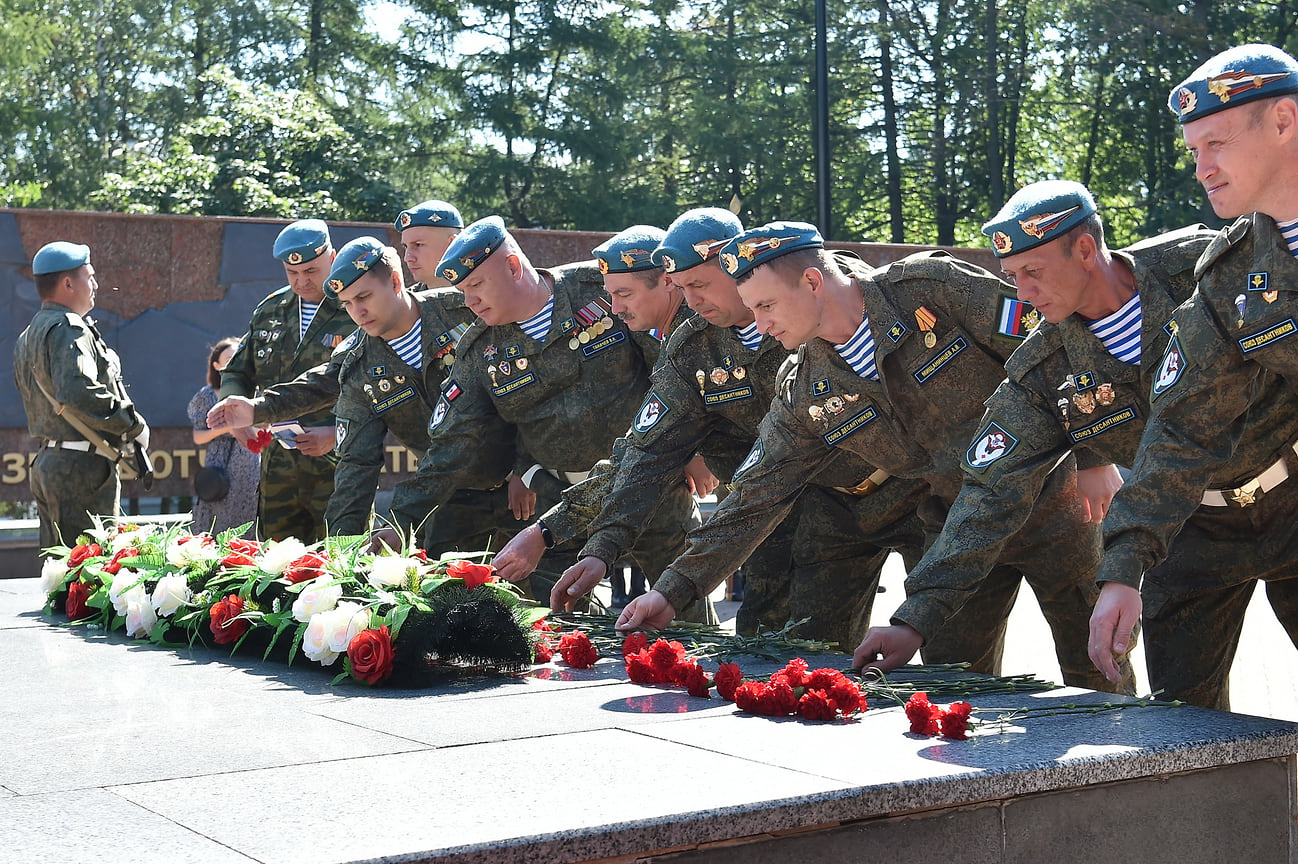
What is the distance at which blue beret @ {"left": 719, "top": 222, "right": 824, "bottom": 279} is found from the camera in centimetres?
443

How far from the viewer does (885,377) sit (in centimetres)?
452

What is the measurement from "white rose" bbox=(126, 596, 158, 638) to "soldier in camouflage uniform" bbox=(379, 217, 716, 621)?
1.42m

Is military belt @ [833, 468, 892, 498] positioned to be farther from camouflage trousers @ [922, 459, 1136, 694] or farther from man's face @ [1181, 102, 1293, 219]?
man's face @ [1181, 102, 1293, 219]

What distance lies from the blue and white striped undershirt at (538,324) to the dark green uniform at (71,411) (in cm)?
318

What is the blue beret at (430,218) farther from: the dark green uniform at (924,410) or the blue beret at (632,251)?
the dark green uniform at (924,410)

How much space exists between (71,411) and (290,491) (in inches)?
53.5

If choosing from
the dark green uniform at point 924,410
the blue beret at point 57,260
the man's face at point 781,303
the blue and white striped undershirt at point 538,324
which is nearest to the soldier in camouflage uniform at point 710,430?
the dark green uniform at point 924,410

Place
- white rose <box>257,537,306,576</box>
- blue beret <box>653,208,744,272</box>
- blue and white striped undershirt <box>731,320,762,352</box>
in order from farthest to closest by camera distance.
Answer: blue and white striped undershirt <box>731,320,762,352</box>
blue beret <box>653,208,744,272</box>
white rose <box>257,537,306,576</box>

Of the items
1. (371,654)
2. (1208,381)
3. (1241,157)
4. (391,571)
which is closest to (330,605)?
(391,571)

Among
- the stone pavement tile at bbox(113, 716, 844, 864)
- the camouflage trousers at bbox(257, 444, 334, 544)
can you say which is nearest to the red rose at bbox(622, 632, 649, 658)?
the stone pavement tile at bbox(113, 716, 844, 864)

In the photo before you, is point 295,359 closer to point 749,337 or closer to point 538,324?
point 538,324

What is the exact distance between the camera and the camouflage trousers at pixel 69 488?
8438 mm

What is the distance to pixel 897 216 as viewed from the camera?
103 ft

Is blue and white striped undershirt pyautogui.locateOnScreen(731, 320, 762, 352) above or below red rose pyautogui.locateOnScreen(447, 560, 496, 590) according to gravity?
above
